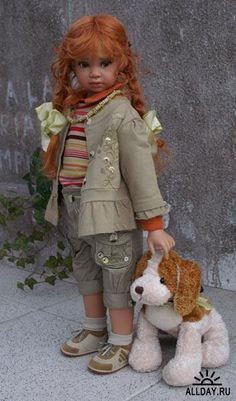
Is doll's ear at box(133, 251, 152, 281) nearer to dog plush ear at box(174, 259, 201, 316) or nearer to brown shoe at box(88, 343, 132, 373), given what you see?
dog plush ear at box(174, 259, 201, 316)

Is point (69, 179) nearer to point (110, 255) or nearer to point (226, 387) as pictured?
point (110, 255)

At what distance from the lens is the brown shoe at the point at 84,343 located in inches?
104

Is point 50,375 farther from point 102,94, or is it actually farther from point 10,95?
point 10,95

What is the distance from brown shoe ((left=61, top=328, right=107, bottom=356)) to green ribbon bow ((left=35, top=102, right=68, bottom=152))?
89 centimetres

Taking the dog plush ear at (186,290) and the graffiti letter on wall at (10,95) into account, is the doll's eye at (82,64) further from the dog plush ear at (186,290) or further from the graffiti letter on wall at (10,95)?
the graffiti letter on wall at (10,95)

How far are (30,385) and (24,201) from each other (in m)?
1.72

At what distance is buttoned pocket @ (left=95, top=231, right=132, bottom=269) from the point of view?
2381 millimetres

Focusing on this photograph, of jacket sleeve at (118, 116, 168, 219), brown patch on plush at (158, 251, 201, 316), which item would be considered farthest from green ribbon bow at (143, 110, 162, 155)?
brown patch on plush at (158, 251, 201, 316)

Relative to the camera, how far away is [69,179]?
2.47m

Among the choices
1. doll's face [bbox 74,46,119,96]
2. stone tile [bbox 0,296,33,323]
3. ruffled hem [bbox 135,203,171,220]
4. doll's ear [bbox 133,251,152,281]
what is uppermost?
doll's face [bbox 74,46,119,96]

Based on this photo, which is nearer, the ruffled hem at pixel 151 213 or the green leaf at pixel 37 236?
the ruffled hem at pixel 151 213

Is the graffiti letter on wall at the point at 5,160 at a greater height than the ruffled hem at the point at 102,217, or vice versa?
the ruffled hem at the point at 102,217

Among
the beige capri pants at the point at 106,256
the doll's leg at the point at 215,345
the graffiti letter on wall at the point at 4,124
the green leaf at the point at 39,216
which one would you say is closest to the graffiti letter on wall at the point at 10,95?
the graffiti letter on wall at the point at 4,124

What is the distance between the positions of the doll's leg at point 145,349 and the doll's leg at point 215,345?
0.20 metres
